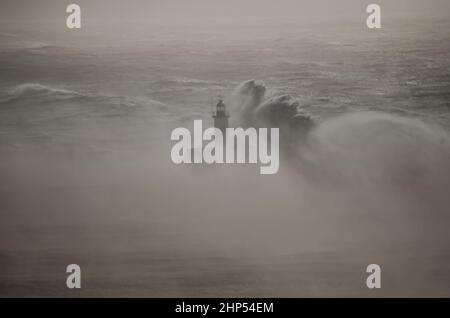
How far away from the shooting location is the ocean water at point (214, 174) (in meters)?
6.50

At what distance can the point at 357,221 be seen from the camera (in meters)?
6.52

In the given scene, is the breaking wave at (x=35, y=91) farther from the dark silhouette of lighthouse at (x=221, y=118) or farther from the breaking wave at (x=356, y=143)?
the breaking wave at (x=356, y=143)

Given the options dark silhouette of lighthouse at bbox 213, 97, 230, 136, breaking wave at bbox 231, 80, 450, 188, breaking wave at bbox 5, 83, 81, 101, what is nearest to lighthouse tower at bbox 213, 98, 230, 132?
dark silhouette of lighthouse at bbox 213, 97, 230, 136

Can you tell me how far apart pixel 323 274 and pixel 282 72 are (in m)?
1.80

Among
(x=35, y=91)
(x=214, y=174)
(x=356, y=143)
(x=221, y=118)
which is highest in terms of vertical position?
(x=35, y=91)

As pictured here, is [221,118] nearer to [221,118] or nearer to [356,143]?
[221,118]

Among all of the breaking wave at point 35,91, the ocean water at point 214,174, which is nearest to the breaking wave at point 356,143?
the ocean water at point 214,174

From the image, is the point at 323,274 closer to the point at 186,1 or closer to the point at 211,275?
the point at 211,275

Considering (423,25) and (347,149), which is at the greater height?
(423,25)

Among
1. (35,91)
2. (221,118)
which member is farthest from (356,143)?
(35,91)

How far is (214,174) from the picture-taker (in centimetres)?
656

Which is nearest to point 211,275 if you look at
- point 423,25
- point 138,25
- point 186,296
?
point 186,296

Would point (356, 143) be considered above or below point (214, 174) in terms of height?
above

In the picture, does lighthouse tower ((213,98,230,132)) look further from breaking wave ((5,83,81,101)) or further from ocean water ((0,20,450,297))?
breaking wave ((5,83,81,101))
